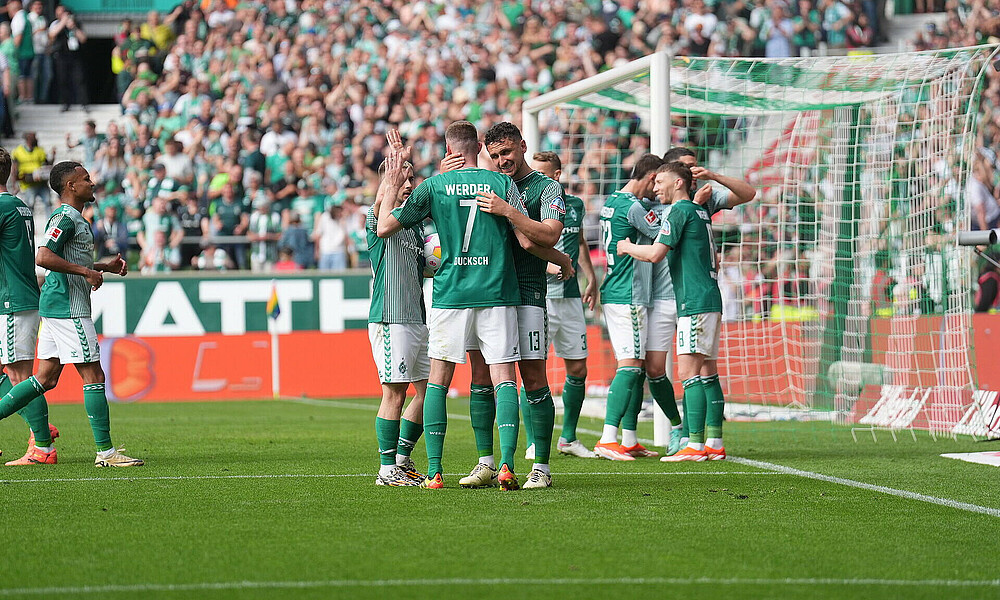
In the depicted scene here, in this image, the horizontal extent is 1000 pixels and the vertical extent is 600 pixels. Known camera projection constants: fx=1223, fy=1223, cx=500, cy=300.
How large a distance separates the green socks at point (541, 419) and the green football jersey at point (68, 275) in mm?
3402

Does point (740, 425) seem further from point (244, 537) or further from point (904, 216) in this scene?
point (244, 537)

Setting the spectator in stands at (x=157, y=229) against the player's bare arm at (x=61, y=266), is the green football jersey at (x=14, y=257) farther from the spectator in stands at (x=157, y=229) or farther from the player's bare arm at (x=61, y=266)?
the spectator in stands at (x=157, y=229)

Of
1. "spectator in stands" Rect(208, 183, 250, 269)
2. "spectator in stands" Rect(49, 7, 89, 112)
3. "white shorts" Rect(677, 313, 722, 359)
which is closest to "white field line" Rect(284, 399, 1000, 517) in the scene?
"white shorts" Rect(677, 313, 722, 359)

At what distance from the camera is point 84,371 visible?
333 inches

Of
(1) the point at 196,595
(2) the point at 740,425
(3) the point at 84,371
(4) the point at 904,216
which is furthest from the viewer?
(2) the point at 740,425

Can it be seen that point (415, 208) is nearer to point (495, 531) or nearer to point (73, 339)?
point (495, 531)

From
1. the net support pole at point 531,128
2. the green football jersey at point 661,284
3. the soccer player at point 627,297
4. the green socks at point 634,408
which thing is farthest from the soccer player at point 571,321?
the net support pole at point 531,128

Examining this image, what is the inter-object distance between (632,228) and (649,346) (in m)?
0.91

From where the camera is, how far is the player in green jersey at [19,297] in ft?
28.0

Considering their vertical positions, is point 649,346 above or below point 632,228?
below

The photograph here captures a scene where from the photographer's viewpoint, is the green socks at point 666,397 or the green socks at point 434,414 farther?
the green socks at point 666,397

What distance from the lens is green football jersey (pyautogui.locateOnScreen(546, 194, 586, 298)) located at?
30.5 ft

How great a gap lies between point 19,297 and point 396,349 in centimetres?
308

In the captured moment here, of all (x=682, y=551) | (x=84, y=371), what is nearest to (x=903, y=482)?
(x=682, y=551)
